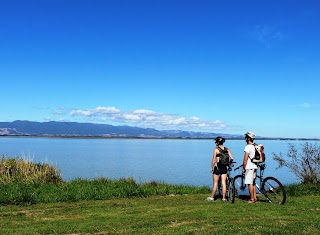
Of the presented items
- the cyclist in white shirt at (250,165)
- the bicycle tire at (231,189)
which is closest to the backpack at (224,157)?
the cyclist in white shirt at (250,165)

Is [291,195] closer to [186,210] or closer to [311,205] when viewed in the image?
[311,205]

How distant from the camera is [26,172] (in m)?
21.3

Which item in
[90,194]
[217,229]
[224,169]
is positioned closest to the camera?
[217,229]

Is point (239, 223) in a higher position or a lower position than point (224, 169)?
lower

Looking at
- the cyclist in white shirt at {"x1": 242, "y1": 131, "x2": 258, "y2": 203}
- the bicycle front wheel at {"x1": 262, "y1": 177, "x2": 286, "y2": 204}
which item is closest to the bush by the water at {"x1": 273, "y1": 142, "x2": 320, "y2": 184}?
the bicycle front wheel at {"x1": 262, "y1": 177, "x2": 286, "y2": 204}

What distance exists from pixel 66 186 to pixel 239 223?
33.0 feet

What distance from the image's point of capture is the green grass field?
9.55 meters

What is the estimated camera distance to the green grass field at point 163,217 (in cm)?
955

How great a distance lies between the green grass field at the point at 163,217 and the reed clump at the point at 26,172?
675cm

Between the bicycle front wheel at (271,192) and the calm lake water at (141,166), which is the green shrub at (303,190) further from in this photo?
the calm lake water at (141,166)

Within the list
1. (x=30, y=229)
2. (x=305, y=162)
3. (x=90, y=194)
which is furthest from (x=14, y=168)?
(x=305, y=162)

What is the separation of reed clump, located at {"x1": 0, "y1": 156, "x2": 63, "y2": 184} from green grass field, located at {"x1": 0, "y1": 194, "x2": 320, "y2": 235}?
22.2ft

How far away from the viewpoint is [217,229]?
939 cm

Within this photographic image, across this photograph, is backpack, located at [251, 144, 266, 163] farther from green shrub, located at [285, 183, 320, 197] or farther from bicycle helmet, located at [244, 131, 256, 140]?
green shrub, located at [285, 183, 320, 197]
